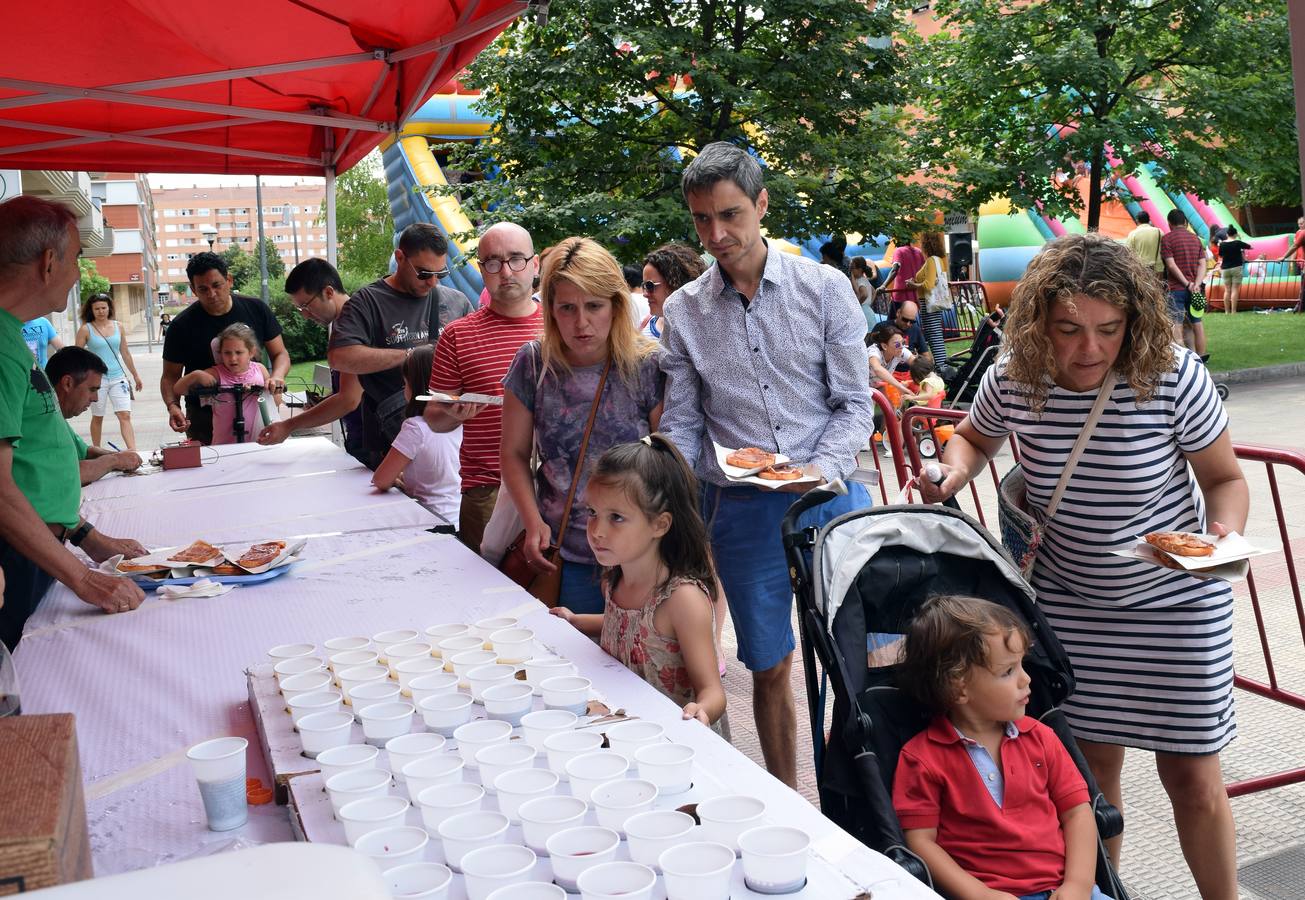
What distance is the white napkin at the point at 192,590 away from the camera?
3.57 metres

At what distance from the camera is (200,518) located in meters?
4.95

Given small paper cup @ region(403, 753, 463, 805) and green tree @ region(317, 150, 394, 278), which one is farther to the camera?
green tree @ region(317, 150, 394, 278)

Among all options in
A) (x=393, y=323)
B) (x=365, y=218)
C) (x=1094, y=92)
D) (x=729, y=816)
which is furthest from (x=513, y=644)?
(x=365, y=218)

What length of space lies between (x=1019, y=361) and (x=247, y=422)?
249 inches

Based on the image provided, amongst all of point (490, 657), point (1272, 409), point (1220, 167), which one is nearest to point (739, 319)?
point (490, 657)

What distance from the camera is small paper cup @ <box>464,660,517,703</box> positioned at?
2281 millimetres

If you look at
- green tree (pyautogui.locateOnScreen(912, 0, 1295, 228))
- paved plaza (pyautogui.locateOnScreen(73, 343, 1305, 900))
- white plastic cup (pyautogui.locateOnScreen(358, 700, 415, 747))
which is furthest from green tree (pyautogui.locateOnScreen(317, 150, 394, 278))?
white plastic cup (pyautogui.locateOnScreen(358, 700, 415, 747))

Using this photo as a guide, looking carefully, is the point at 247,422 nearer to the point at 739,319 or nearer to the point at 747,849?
the point at 739,319

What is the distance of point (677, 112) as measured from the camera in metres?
13.7

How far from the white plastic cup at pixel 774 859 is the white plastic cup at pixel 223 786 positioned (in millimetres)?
908

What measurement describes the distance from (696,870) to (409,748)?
666mm

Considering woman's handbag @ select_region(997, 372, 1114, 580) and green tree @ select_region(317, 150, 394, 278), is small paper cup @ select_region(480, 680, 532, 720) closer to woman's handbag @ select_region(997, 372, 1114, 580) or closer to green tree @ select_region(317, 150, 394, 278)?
woman's handbag @ select_region(997, 372, 1114, 580)

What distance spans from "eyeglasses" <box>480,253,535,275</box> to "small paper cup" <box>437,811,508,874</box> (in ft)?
9.88

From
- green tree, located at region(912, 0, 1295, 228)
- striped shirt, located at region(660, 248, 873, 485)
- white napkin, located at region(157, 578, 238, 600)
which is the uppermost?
green tree, located at region(912, 0, 1295, 228)
